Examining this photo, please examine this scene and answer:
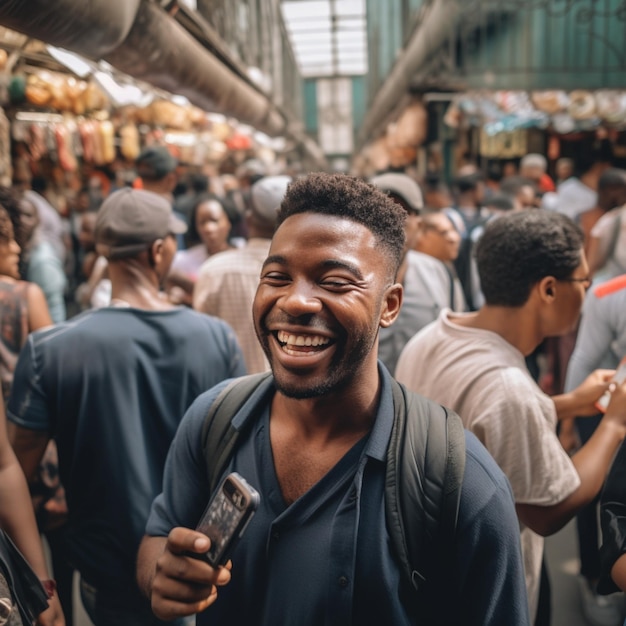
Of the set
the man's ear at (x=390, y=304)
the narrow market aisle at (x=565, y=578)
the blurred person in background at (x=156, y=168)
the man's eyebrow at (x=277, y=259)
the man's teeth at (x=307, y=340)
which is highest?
the blurred person in background at (x=156, y=168)

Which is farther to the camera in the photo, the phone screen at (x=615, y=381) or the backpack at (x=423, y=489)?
the phone screen at (x=615, y=381)

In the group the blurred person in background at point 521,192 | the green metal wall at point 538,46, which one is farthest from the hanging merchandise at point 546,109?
the blurred person in background at point 521,192

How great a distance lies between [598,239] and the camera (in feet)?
15.0

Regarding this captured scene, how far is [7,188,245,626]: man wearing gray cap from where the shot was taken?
8.05 ft

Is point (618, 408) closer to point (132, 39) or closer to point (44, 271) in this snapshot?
point (132, 39)

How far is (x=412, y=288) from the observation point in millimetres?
3688

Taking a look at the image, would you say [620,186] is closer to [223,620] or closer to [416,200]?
[416,200]

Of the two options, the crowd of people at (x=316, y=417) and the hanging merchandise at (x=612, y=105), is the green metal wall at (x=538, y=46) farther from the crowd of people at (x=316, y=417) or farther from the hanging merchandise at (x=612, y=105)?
the crowd of people at (x=316, y=417)

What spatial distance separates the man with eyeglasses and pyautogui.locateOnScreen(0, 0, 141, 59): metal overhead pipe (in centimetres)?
176

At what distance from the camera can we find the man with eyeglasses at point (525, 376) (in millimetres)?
2066

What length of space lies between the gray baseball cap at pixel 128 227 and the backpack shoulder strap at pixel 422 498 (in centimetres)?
154

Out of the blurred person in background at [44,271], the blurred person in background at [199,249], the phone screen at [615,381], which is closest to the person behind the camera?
the phone screen at [615,381]

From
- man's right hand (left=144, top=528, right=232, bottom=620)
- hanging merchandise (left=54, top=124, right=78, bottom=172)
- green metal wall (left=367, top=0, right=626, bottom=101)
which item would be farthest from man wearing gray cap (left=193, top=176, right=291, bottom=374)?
green metal wall (left=367, top=0, right=626, bottom=101)

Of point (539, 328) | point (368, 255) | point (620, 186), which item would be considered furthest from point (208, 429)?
point (620, 186)
